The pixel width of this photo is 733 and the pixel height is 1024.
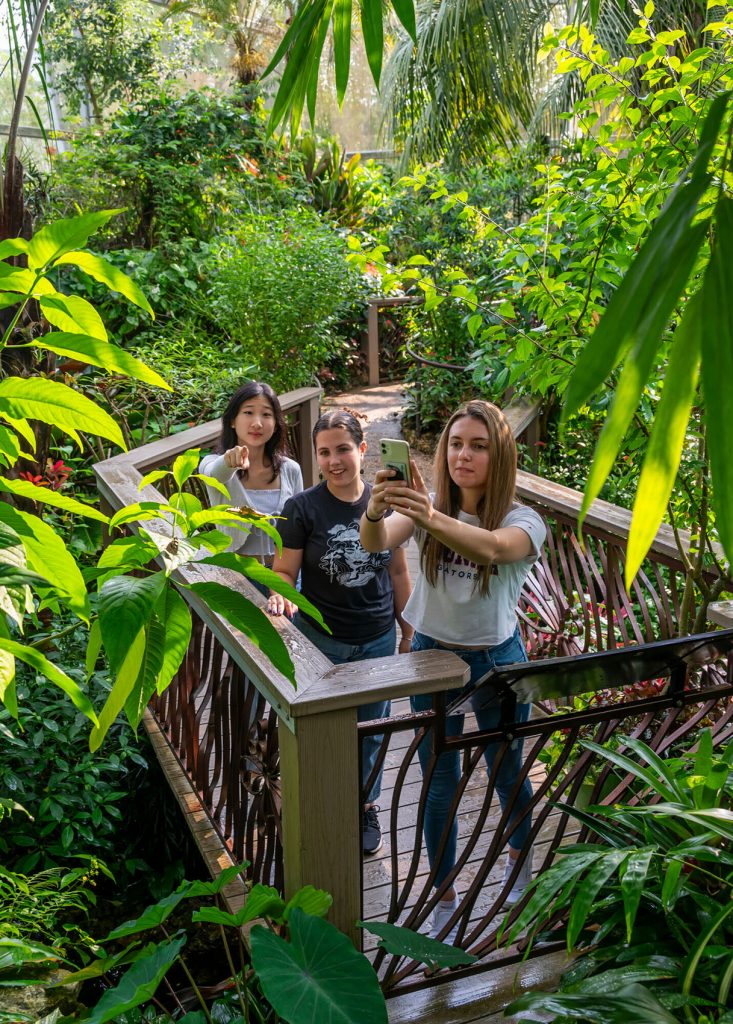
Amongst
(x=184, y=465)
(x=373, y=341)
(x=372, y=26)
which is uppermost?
(x=372, y=26)

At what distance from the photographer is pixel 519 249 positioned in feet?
11.0

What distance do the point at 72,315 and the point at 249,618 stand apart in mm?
525

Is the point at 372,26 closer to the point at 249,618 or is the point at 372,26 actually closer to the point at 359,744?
the point at 249,618

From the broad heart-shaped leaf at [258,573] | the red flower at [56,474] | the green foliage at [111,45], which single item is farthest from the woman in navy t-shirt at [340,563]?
the green foliage at [111,45]

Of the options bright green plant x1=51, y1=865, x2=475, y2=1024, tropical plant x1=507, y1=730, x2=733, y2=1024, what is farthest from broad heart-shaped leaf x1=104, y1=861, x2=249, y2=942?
tropical plant x1=507, y1=730, x2=733, y2=1024

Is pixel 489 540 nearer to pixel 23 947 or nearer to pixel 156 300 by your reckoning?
pixel 23 947

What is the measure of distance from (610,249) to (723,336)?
9.56 feet

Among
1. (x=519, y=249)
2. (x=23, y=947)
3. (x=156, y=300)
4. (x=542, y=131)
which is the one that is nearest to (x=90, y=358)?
(x=23, y=947)

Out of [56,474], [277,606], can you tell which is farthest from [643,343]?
[56,474]

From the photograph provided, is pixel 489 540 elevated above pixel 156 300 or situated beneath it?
situated beneath

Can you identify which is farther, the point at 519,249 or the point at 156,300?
the point at 156,300

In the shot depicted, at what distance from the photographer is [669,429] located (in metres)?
0.67

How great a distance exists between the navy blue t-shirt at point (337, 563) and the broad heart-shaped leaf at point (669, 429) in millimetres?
2462

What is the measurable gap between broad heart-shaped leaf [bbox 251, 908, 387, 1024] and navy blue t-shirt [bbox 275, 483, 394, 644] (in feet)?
4.51
